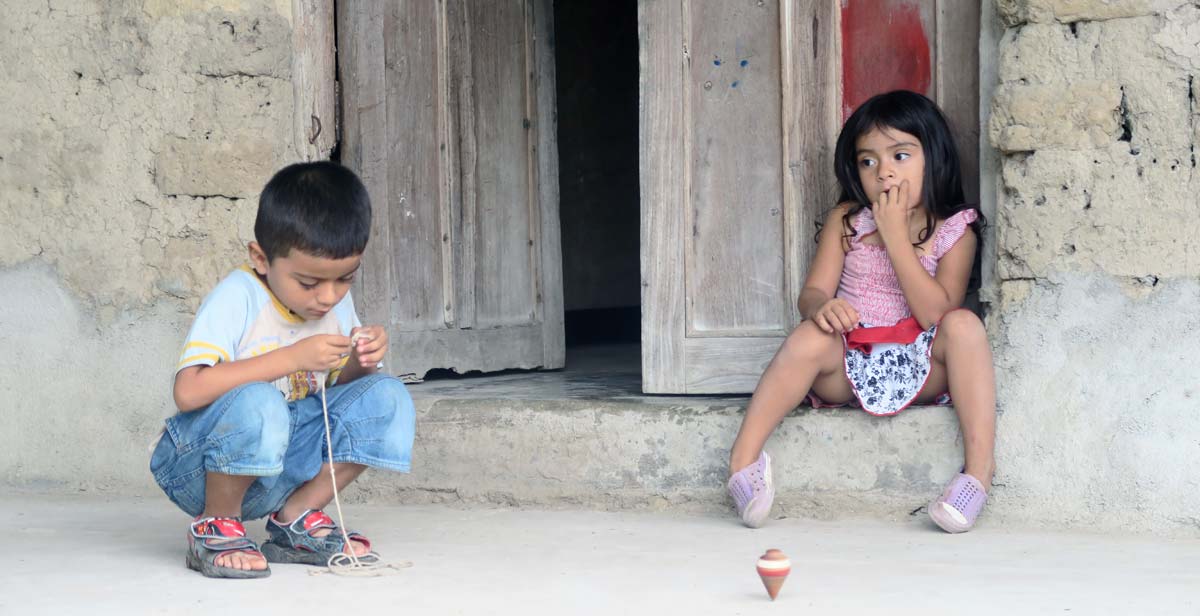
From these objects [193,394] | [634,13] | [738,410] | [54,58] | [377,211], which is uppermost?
[634,13]

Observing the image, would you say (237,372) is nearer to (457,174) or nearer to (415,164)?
(415,164)

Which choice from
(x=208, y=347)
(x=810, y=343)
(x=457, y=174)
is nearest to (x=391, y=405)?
(x=208, y=347)

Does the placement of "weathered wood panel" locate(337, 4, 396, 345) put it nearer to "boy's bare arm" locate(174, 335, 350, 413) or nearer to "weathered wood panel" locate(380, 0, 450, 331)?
"weathered wood panel" locate(380, 0, 450, 331)

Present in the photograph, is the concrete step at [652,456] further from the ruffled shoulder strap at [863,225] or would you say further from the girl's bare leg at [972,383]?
the ruffled shoulder strap at [863,225]

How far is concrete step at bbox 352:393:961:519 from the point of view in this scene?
3.26 meters

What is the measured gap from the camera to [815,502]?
333 centimetres

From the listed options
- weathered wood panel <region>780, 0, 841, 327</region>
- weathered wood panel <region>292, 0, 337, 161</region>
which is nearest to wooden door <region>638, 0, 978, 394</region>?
weathered wood panel <region>780, 0, 841, 327</region>

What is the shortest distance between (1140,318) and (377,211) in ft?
7.22

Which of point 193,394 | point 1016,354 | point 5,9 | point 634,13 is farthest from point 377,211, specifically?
point 634,13

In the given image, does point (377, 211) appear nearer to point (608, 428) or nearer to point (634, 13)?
point (608, 428)

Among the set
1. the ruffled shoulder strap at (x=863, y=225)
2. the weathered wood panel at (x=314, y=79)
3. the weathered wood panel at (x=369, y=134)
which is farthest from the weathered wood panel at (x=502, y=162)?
the ruffled shoulder strap at (x=863, y=225)

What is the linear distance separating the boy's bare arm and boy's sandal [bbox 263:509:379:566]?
38 cm

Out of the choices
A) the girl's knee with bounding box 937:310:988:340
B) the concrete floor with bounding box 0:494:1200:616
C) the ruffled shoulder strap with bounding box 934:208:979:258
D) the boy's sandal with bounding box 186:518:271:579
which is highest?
the ruffled shoulder strap with bounding box 934:208:979:258

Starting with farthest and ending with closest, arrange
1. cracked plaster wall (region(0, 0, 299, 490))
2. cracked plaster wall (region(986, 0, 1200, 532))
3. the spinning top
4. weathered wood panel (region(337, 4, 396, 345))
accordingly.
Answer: weathered wood panel (region(337, 4, 396, 345)) → cracked plaster wall (region(0, 0, 299, 490)) → cracked plaster wall (region(986, 0, 1200, 532)) → the spinning top
